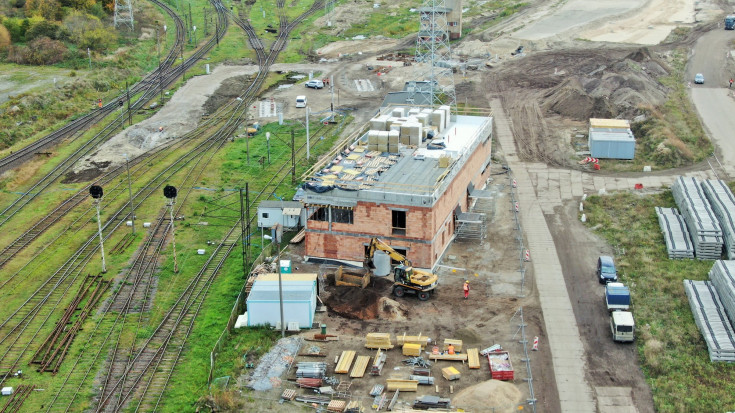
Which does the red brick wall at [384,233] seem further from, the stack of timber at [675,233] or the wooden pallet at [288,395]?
the wooden pallet at [288,395]

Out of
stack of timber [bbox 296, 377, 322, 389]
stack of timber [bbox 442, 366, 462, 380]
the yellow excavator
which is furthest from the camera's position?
the yellow excavator

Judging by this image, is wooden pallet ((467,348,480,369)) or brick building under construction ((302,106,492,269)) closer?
wooden pallet ((467,348,480,369))

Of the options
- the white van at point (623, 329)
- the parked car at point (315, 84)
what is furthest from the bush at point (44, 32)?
the white van at point (623, 329)

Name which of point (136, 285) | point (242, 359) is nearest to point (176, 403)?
point (242, 359)

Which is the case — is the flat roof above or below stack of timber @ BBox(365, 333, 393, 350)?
above

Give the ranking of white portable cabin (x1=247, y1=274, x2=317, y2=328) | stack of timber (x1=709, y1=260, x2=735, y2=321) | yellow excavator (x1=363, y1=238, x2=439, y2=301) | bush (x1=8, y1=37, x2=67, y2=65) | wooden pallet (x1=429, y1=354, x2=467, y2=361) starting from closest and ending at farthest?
wooden pallet (x1=429, y1=354, x2=467, y2=361), stack of timber (x1=709, y1=260, x2=735, y2=321), white portable cabin (x1=247, y1=274, x2=317, y2=328), yellow excavator (x1=363, y1=238, x2=439, y2=301), bush (x1=8, y1=37, x2=67, y2=65)

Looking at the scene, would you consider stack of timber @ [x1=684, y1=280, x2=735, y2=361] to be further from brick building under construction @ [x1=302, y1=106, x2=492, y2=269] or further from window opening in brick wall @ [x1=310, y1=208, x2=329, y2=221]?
window opening in brick wall @ [x1=310, y1=208, x2=329, y2=221]

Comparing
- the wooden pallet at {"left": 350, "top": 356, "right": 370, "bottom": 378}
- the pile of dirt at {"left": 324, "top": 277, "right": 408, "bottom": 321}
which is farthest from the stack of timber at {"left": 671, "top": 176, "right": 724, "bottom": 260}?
the wooden pallet at {"left": 350, "top": 356, "right": 370, "bottom": 378}
